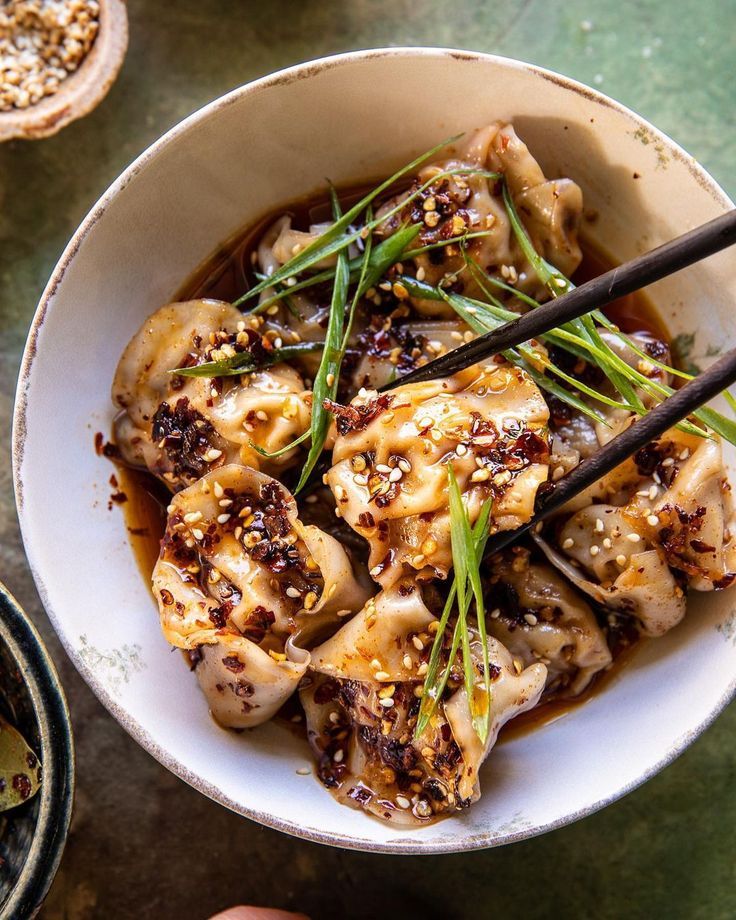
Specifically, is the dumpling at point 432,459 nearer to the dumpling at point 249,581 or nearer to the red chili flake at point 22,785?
the dumpling at point 249,581

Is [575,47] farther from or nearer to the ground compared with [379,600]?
farther from the ground

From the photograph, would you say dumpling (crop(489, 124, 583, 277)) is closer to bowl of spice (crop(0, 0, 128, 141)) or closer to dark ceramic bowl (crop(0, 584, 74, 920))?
bowl of spice (crop(0, 0, 128, 141))

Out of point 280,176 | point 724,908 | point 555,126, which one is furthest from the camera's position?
point 724,908

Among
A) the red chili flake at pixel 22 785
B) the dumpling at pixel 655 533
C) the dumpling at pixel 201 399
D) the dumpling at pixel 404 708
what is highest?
the dumpling at pixel 655 533

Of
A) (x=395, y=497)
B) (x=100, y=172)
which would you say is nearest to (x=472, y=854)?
(x=395, y=497)

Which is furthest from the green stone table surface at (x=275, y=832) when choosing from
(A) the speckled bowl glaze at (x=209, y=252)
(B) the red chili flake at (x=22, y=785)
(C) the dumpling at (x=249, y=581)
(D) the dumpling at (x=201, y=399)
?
(C) the dumpling at (x=249, y=581)

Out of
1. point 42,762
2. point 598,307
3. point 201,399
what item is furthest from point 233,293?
point 42,762

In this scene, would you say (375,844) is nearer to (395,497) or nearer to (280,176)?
(395,497)

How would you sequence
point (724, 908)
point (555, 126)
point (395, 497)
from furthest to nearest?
point (724, 908)
point (555, 126)
point (395, 497)
